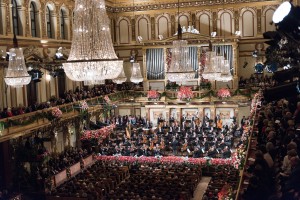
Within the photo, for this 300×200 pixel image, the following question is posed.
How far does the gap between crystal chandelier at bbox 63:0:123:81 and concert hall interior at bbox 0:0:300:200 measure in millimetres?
26

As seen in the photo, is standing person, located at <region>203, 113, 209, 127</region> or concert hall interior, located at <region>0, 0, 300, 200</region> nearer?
concert hall interior, located at <region>0, 0, 300, 200</region>

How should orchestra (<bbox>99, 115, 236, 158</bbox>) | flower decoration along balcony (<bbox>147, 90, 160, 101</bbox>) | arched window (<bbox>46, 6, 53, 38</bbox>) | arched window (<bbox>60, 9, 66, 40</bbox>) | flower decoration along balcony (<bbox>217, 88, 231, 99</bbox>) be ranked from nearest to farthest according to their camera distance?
1. orchestra (<bbox>99, 115, 236, 158</bbox>)
2. arched window (<bbox>46, 6, 53, 38</bbox>)
3. arched window (<bbox>60, 9, 66, 40</bbox>)
4. flower decoration along balcony (<bbox>217, 88, 231, 99</bbox>)
5. flower decoration along balcony (<bbox>147, 90, 160, 101</bbox>)

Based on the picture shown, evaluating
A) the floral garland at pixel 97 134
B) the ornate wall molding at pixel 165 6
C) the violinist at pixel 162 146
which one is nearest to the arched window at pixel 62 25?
the ornate wall molding at pixel 165 6

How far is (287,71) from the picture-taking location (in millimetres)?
7500

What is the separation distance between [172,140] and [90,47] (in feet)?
72.9

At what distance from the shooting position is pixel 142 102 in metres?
38.4

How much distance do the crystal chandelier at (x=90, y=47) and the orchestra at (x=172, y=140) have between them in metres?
19.8

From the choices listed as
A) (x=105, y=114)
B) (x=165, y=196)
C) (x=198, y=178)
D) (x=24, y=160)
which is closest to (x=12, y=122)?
(x=24, y=160)

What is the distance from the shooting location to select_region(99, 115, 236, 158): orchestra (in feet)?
97.2

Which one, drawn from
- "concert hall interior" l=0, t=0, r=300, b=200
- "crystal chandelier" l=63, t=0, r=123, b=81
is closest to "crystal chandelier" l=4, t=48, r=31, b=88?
"concert hall interior" l=0, t=0, r=300, b=200

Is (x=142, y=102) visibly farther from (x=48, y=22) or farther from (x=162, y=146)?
(x=48, y=22)

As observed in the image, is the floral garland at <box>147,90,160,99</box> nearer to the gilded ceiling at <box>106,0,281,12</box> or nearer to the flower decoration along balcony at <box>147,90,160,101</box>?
the flower decoration along balcony at <box>147,90,160,101</box>

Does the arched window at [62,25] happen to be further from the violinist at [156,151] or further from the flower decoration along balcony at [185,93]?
the violinist at [156,151]

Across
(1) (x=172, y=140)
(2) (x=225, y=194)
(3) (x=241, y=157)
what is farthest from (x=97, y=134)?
(2) (x=225, y=194)
